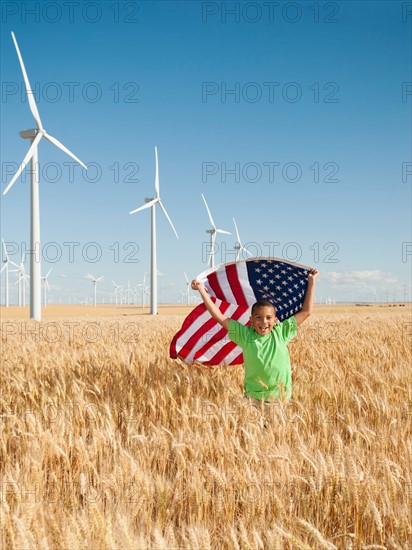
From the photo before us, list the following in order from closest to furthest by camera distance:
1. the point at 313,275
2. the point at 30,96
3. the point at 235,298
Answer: the point at 313,275 → the point at 235,298 → the point at 30,96

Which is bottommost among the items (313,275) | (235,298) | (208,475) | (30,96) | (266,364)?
(208,475)

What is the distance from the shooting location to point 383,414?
5672 mm

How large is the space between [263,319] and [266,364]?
53 centimetres

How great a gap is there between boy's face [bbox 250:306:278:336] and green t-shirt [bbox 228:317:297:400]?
116 millimetres

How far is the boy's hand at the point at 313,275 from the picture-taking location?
6.95 meters

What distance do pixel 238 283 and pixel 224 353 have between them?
115 centimetres

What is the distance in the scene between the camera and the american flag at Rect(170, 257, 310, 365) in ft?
25.7

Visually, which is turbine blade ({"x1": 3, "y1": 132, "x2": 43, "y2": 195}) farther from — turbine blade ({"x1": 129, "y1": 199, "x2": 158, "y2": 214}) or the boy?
the boy

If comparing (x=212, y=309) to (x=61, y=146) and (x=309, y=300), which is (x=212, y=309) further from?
(x=61, y=146)

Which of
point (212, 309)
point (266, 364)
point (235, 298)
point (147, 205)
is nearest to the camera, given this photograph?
point (266, 364)

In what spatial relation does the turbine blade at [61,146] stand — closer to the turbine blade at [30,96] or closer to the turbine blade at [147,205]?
the turbine blade at [30,96]

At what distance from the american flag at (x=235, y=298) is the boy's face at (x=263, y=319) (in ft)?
4.87

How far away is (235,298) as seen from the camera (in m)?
8.25

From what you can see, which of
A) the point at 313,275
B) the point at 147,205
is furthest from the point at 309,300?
the point at 147,205
